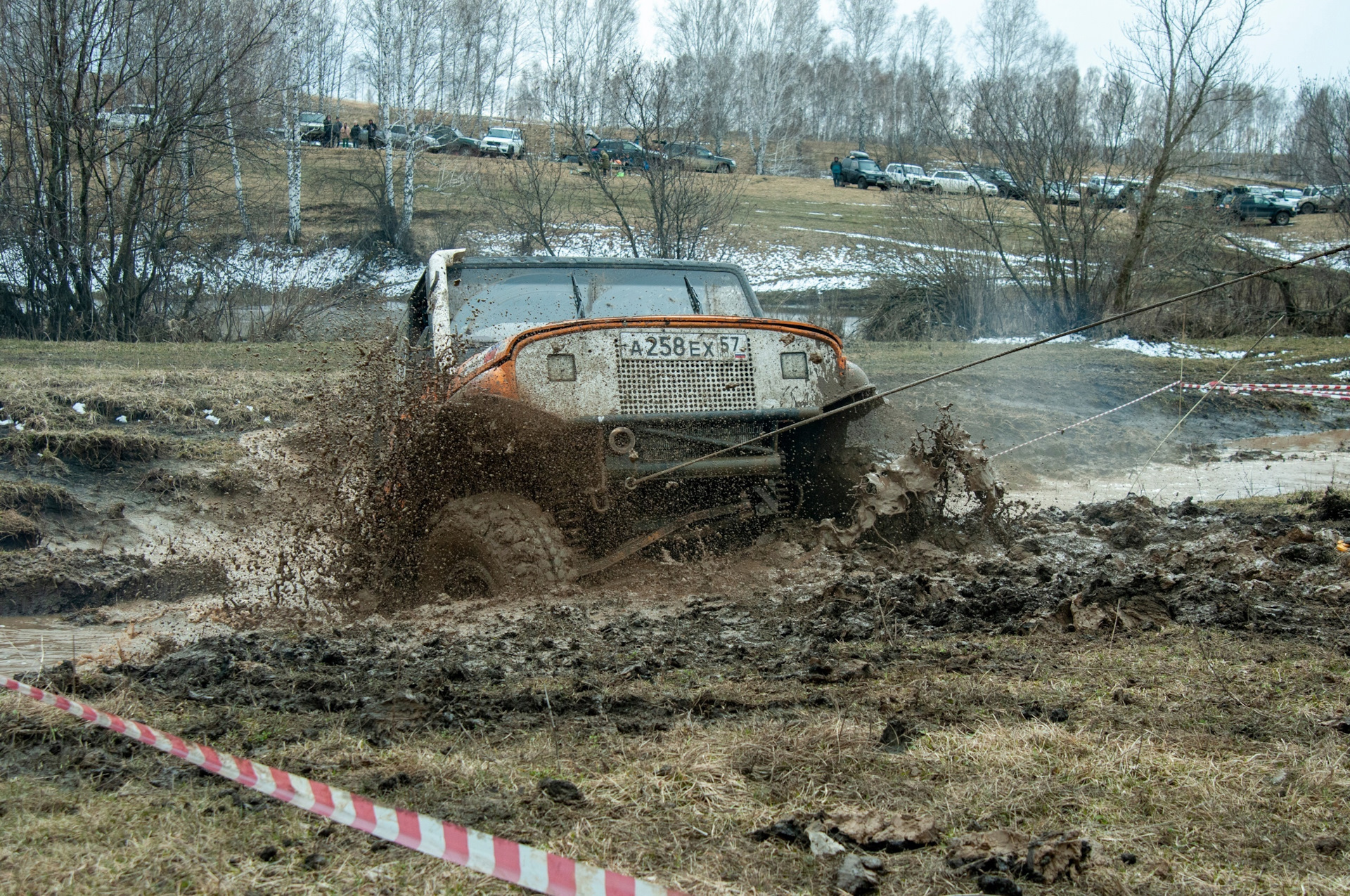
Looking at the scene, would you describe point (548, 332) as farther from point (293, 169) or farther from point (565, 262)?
point (293, 169)

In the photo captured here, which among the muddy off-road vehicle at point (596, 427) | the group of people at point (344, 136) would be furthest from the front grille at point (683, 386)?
the group of people at point (344, 136)

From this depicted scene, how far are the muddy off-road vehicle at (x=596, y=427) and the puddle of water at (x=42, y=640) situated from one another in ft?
5.19

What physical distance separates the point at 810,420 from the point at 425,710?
2673 mm

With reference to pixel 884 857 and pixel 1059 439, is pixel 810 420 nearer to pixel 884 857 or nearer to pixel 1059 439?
pixel 884 857

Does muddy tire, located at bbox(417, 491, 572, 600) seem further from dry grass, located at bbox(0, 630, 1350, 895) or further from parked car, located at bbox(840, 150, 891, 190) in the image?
parked car, located at bbox(840, 150, 891, 190)

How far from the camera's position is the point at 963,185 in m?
21.9

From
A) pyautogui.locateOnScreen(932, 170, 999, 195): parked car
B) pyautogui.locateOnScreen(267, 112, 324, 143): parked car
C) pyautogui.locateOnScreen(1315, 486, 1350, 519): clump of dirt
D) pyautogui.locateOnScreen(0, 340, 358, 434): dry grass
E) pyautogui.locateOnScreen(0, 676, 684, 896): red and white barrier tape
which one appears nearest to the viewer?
pyautogui.locateOnScreen(0, 676, 684, 896): red and white barrier tape

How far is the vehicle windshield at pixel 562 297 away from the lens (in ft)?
19.7

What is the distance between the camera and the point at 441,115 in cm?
3850

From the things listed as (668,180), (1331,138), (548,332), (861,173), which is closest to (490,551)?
(548,332)

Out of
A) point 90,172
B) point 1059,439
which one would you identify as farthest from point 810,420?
point 90,172

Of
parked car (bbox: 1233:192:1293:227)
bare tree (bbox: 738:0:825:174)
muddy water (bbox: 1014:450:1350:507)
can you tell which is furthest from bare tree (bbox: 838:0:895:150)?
muddy water (bbox: 1014:450:1350:507)

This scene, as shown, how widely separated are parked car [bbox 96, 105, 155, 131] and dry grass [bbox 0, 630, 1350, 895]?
15024 millimetres

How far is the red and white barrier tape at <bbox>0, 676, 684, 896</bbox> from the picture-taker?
1.93 m
